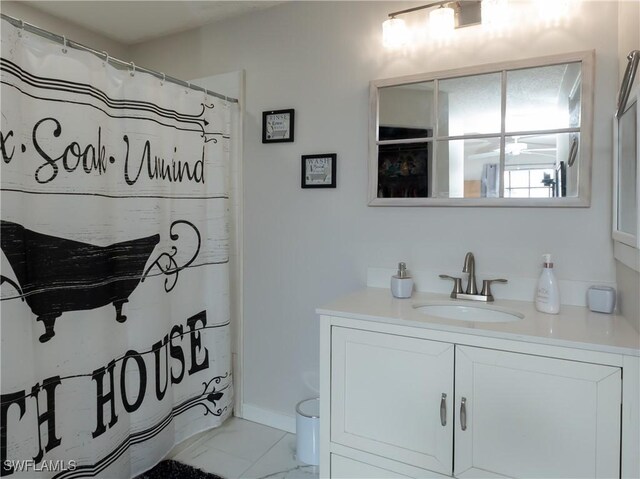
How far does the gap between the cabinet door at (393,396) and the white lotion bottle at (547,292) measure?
0.44 metres

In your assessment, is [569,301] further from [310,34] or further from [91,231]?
[91,231]

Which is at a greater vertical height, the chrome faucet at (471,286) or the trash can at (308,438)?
the chrome faucet at (471,286)

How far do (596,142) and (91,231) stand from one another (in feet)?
6.31

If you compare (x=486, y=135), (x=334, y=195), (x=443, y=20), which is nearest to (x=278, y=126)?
(x=334, y=195)

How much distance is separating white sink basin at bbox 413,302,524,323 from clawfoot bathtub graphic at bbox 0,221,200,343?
3.95 ft

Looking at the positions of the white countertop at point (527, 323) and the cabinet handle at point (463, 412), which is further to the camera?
the cabinet handle at point (463, 412)

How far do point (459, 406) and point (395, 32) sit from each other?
1.55 meters

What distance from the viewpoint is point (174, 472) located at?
179 cm

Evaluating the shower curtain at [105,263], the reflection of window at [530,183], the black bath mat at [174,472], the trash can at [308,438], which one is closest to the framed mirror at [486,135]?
the reflection of window at [530,183]

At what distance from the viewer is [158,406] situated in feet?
5.96

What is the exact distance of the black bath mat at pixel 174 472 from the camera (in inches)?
69.0

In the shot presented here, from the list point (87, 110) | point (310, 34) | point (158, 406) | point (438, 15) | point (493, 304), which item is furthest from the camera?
point (310, 34)

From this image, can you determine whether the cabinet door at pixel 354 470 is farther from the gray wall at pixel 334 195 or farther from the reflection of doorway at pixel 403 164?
the reflection of doorway at pixel 403 164

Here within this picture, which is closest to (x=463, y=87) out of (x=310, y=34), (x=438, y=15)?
(x=438, y=15)
